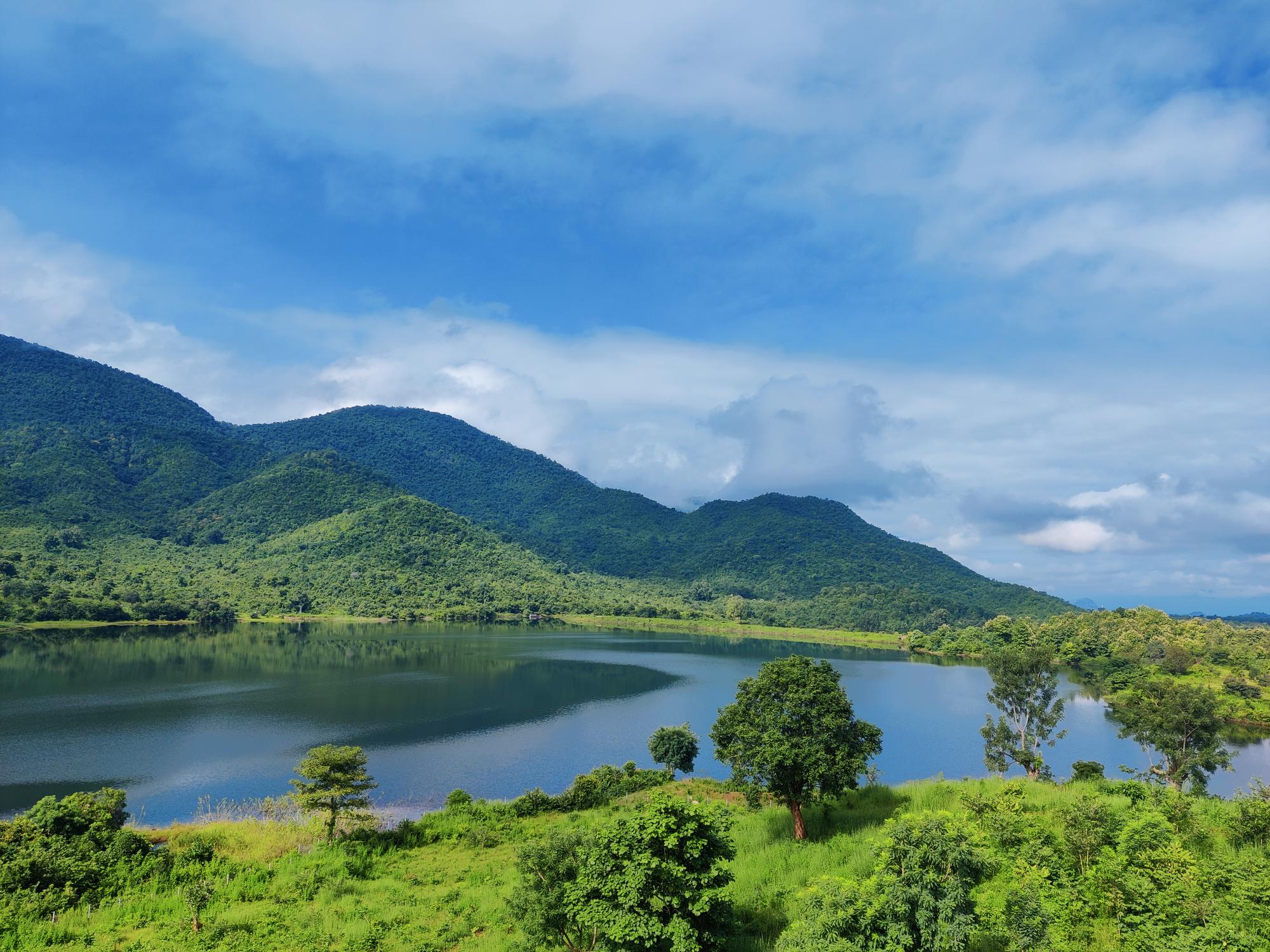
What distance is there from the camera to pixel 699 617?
16438cm

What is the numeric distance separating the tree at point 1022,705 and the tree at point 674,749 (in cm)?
1765

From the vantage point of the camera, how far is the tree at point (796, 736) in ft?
64.7

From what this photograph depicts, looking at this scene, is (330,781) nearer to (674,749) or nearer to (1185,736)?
(674,749)

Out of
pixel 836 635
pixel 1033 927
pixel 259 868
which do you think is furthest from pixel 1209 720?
pixel 836 635

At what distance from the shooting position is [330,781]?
23672 mm

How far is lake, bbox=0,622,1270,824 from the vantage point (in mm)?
36562

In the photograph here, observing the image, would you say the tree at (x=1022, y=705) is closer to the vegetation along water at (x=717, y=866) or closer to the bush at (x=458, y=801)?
the vegetation along water at (x=717, y=866)

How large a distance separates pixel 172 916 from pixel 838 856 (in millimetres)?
17264

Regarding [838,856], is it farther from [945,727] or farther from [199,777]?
[945,727]

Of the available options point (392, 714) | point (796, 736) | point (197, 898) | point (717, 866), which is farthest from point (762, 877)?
point (392, 714)

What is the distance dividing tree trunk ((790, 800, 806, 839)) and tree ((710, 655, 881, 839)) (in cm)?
2

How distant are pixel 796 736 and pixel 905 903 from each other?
10.2 m

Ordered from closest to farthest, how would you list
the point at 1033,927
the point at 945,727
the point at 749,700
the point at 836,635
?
1. the point at 1033,927
2. the point at 749,700
3. the point at 945,727
4. the point at 836,635

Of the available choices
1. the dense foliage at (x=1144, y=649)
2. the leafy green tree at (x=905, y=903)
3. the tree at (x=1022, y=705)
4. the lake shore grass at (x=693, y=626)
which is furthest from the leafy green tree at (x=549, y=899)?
the lake shore grass at (x=693, y=626)
